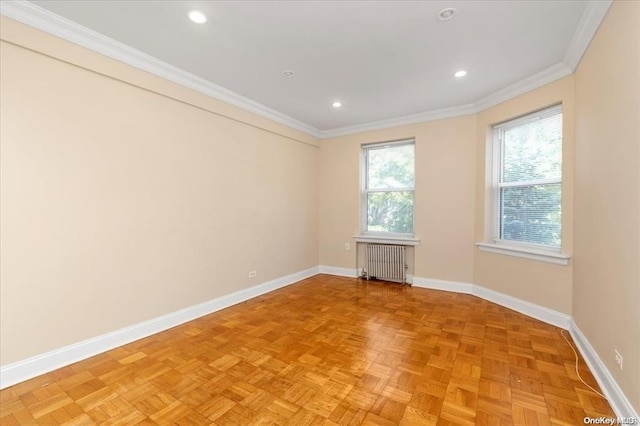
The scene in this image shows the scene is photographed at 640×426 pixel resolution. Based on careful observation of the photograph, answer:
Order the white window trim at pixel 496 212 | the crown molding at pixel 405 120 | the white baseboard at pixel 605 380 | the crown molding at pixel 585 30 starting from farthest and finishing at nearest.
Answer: the crown molding at pixel 405 120, the white window trim at pixel 496 212, the crown molding at pixel 585 30, the white baseboard at pixel 605 380

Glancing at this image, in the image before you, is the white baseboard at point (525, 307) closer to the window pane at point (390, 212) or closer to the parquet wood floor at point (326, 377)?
the parquet wood floor at point (326, 377)

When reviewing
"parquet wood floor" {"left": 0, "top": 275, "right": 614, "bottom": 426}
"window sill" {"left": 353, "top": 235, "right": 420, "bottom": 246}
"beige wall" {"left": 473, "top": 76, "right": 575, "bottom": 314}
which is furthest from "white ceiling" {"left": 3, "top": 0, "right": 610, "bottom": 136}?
"parquet wood floor" {"left": 0, "top": 275, "right": 614, "bottom": 426}

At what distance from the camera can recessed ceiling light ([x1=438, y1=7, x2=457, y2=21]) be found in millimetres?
2068

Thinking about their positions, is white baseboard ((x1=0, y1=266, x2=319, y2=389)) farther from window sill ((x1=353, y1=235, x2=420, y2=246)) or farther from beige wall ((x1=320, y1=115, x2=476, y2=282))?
beige wall ((x1=320, y1=115, x2=476, y2=282))

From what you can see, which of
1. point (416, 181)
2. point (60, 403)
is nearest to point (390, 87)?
point (416, 181)

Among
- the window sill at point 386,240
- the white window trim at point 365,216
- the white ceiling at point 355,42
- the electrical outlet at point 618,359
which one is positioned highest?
the white ceiling at point 355,42

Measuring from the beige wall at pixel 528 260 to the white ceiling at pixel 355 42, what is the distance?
18 centimetres

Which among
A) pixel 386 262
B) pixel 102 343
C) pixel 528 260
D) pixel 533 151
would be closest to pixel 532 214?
pixel 528 260

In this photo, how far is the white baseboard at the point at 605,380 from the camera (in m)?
1.59

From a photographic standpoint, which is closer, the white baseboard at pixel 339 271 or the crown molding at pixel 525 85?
the crown molding at pixel 525 85

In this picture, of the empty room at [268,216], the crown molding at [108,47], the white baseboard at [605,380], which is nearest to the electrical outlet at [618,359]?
the empty room at [268,216]

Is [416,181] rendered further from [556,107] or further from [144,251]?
[144,251]

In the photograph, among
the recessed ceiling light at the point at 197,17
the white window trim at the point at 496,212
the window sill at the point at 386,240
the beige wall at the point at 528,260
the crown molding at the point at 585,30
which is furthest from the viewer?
the window sill at the point at 386,240

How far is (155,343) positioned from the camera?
2600mm
